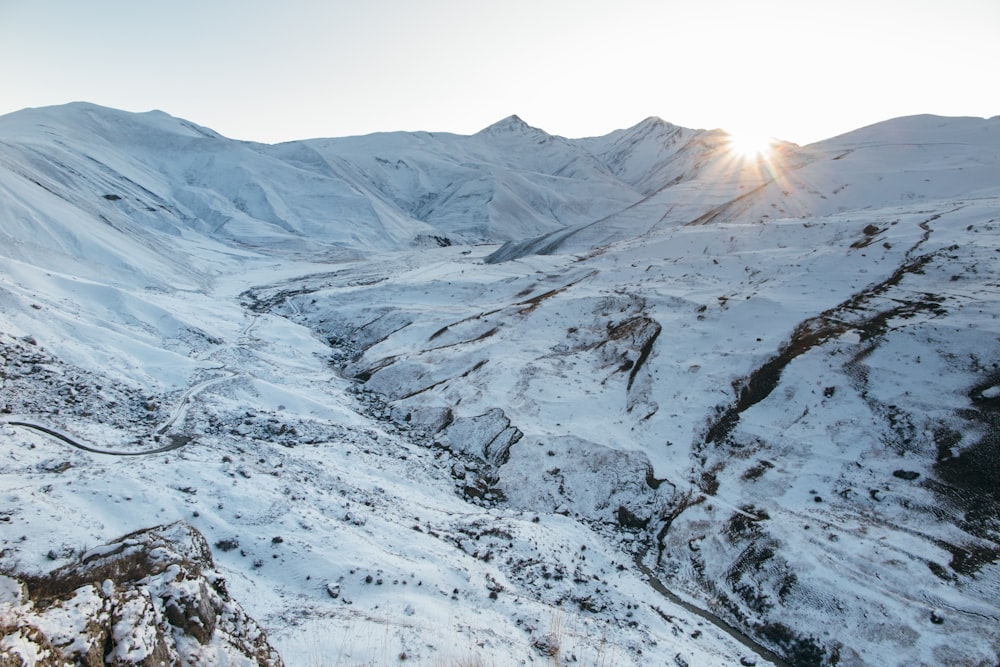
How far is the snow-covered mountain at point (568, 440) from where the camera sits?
10.3 metres

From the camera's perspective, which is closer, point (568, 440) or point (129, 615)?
point (129, 615)

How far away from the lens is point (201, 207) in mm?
91875

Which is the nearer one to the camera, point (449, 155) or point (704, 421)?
point (704, 421)

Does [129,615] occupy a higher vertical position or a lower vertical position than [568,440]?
higher

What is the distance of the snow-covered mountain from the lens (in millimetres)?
10258

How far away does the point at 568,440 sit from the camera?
18312mm

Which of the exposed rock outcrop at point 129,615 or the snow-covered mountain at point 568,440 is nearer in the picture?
the exposed rock outcrop at point 129,615

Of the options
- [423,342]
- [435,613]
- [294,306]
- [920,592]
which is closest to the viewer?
[435,613]

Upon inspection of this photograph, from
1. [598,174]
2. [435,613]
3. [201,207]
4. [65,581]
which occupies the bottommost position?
[435,613]

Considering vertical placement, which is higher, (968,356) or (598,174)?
(598,174)

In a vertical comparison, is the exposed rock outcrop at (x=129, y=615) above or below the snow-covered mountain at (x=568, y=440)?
above

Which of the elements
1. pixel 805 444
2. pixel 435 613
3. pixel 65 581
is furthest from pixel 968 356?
pixel 65 581

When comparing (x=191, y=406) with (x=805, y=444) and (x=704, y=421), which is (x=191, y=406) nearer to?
(x=704, y=421)

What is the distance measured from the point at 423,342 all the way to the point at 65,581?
24782 mm
